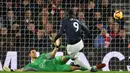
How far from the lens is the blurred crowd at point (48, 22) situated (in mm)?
16500

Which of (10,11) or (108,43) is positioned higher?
(10,11)

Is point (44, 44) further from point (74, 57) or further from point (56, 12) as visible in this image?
point (74, 57)

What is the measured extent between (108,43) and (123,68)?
36.5 inches

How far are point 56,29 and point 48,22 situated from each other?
0.35m

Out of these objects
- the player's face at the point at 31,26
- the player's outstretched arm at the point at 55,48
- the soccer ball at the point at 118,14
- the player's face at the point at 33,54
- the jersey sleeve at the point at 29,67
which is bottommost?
the jersey sleeve at the point at 29,67

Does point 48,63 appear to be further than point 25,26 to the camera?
No

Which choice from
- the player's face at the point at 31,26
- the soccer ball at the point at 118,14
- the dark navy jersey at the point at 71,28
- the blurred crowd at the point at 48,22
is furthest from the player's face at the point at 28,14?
the dark navy jersey at the point at 71,28

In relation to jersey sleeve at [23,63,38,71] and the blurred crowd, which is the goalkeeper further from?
the blurred crowd

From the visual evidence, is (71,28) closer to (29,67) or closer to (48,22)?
(29,67)

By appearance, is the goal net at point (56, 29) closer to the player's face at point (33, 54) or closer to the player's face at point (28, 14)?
the player's face at point (28, 14)

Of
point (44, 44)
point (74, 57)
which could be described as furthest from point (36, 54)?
point (74, 57)

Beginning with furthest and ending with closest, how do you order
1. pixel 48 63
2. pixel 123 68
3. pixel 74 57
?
1. pixel 123 68
2. pixel 48 63
3. pixel 74 57

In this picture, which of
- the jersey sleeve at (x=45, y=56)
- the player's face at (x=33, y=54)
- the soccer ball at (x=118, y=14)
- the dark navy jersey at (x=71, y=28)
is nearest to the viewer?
the dark navy jersey at (x=71, y=28)

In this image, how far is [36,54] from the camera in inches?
642
